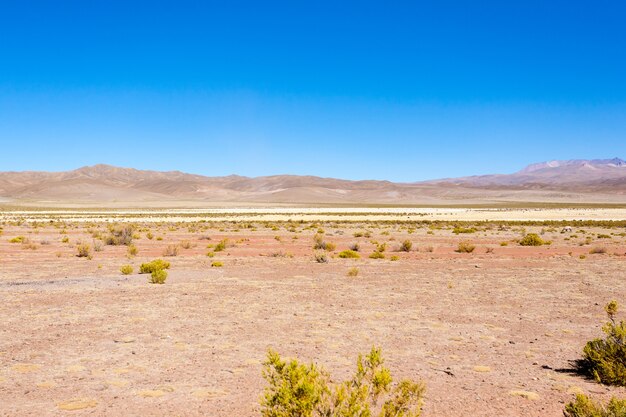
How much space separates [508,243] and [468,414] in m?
27.5

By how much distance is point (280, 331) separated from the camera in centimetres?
1038

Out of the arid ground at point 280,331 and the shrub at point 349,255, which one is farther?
the shrub at point 349,255

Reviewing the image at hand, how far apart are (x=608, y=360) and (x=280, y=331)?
208 inches

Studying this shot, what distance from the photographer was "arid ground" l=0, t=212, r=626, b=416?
7.08 meters

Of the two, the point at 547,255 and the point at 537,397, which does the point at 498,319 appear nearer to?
the point at 537,397

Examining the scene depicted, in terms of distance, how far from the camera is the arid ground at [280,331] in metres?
7.08

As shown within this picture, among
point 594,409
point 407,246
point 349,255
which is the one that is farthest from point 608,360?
point 407,246

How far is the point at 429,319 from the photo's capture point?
1153cm

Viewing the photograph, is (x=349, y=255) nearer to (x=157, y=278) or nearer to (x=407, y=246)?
(x=407, y=246)

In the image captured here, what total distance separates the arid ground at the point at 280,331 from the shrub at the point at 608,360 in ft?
0.74

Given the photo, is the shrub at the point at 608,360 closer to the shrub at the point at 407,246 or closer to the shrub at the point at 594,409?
the shrub at the point at 594,409

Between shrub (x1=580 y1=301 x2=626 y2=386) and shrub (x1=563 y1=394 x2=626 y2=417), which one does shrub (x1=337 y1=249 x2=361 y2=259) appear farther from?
shrub (x1=563 y1=394 x2=626 y2=417)

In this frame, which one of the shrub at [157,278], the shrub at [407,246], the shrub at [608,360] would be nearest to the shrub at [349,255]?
the shrub at [407,246]

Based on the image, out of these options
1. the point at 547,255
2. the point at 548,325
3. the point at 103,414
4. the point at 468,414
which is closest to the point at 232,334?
the point at 103,414
